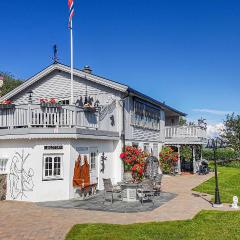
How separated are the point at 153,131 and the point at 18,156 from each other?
14.2 m

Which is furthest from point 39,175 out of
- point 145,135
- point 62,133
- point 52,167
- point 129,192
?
point 145,135

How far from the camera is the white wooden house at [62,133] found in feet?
53.0

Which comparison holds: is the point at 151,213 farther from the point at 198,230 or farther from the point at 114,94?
the point at 114,94

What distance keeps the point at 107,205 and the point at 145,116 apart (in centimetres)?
1261

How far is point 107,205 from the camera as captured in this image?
14.8 m

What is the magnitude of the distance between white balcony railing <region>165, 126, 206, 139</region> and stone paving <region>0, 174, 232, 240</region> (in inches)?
577

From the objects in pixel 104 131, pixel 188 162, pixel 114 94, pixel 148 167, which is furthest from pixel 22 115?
pixel 188 162

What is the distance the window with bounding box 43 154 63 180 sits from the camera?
16234 mm

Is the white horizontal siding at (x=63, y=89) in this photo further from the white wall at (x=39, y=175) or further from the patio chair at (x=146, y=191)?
the patio chair at (x=146, y=191)

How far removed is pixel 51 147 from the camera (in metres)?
16.3

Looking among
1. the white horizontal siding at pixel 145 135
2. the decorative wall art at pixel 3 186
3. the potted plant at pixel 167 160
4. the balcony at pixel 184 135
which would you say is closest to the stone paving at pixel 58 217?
the decorative wall art at pixel 3 186

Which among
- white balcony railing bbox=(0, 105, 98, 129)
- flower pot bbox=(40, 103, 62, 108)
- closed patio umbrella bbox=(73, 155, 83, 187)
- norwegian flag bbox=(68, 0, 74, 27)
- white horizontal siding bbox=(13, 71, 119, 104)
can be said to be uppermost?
norwegian flag bbox=(68, 0, 74, 27)

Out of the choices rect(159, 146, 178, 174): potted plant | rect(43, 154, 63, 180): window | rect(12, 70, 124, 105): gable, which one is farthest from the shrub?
rect(43, 154, 63, 180): window

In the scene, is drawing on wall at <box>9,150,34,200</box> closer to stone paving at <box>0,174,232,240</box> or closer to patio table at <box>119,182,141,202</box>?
stone paving at <box>0,174,232,240</box>
